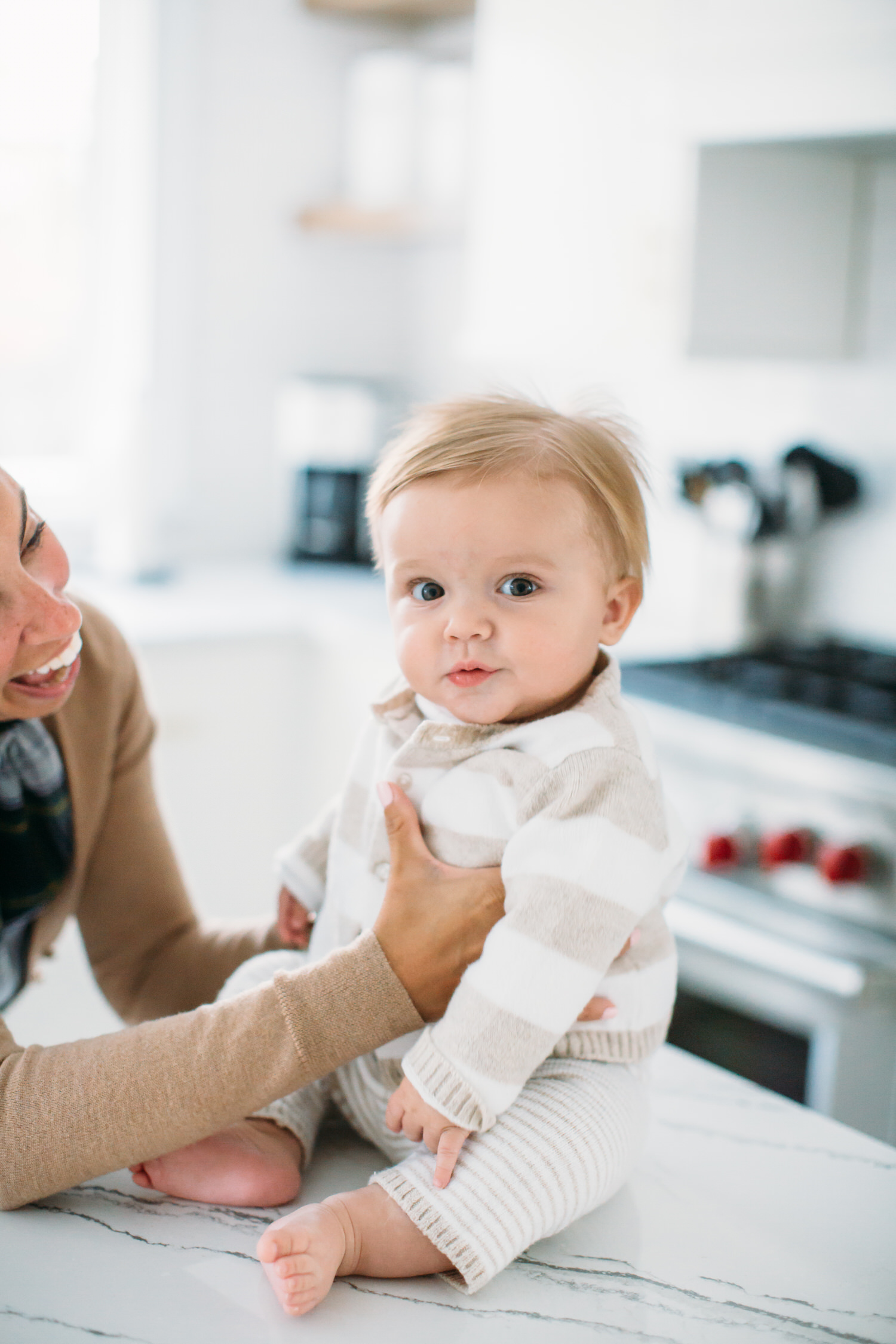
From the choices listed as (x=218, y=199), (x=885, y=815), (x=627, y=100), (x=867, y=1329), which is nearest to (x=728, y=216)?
(x=627, y=100)

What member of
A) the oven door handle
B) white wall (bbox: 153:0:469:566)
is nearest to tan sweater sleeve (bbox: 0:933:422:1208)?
the oven door handle

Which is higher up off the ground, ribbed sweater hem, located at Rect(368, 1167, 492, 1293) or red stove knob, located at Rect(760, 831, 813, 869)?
ribbed sweater hem, located at Rect(368, 1167, 492, 1293)

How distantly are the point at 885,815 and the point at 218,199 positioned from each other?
2.03m

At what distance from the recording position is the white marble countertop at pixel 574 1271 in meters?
0.68

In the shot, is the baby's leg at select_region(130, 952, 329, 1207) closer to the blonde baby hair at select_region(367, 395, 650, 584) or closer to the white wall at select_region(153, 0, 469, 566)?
the blonde baby hair at select_region(367, 395, 650, 584)

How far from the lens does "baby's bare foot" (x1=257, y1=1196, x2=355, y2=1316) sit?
68cm

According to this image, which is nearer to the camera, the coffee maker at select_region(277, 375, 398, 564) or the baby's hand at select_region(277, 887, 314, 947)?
the baby's hand at select_region(277, 887, 314, 947)

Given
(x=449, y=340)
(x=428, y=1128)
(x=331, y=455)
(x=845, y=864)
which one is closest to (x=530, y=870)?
(x=428, y=1128)

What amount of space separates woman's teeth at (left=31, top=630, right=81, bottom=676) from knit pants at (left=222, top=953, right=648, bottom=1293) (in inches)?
14.7

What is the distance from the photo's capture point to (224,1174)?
31.9 inches

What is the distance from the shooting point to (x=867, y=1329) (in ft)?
2.30

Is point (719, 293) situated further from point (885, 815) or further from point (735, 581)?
point (885, 815)

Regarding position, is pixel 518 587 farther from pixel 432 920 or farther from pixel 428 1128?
pixel 428 1128

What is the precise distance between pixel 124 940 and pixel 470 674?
51 centimetres
